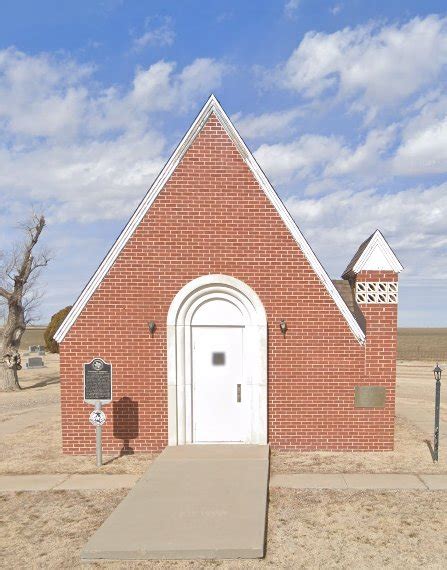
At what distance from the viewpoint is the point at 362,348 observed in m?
10.1

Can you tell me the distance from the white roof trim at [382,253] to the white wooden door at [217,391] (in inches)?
113

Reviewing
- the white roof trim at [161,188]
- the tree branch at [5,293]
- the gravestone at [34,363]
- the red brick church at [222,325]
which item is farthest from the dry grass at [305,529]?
the gravestone at [34,363]

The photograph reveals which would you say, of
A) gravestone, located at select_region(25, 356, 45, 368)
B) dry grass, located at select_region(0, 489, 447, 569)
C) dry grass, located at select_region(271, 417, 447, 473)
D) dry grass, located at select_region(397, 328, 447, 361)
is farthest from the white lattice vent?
dry grass, located at select_region(397, 328, 447, 361)

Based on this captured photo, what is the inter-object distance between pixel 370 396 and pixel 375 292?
2.12m

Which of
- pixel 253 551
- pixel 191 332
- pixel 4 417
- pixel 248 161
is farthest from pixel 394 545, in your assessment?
pixel 4 417

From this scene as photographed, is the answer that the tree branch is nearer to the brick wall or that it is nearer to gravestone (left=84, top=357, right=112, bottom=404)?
gravestone (left=84, top=357, right=112, bottom=404)

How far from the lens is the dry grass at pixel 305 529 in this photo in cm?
553

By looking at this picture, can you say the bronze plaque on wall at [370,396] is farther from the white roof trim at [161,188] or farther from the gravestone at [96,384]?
the gravestone at [96,384]

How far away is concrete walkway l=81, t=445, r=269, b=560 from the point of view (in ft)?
18.4

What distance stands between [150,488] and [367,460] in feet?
14.2

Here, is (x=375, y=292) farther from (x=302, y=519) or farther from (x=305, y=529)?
(x=305, y=529)

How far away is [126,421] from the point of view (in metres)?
10.1

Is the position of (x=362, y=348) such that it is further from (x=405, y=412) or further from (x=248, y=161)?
(x=405, y=412)

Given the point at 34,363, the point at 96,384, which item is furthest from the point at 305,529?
the point at 34,363
